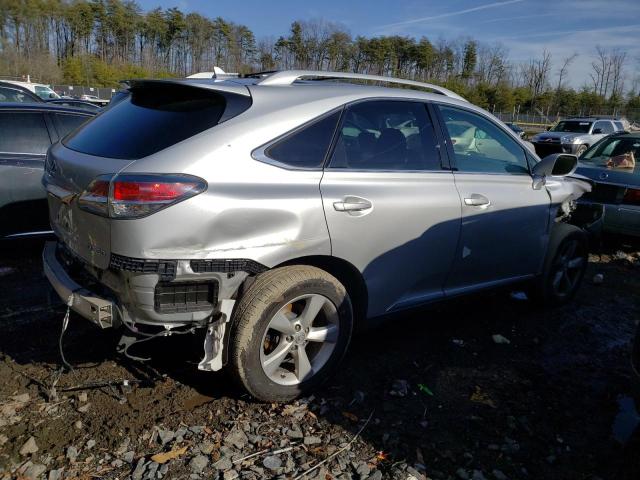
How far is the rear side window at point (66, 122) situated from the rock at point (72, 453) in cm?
385

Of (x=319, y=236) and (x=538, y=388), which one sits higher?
(x=319, y=236)

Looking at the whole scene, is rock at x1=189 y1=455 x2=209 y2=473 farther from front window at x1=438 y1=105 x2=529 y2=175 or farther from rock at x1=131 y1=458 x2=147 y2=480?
front window at x1=438 y1=105 x2=529 y2=175

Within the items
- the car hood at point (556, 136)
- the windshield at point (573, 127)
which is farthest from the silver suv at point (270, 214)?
the windshield at point (573, 127)

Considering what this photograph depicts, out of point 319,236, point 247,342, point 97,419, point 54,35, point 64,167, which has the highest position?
point 54,35

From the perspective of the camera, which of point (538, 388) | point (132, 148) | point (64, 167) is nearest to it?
point (132, 148)

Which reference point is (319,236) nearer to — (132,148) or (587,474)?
(132,148)

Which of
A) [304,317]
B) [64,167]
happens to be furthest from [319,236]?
[64,167]

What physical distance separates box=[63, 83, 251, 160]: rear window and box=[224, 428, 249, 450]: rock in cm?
150

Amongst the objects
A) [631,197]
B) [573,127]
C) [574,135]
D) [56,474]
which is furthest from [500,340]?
[573,127]

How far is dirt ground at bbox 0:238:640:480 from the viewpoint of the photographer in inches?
102

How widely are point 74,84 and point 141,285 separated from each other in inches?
2901

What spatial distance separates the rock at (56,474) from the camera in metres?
2.40

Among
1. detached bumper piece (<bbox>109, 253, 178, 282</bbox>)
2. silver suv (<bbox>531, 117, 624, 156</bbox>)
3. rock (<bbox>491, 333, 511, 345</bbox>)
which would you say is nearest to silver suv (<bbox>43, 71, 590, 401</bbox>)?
detached bumper piece (<bbox>109, 253, 178, 282</bbox>)

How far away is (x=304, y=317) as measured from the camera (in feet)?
9.82
